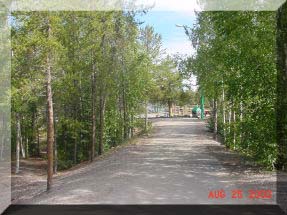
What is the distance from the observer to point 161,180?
15.0 m

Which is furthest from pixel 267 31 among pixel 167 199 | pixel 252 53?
pixel 167 199

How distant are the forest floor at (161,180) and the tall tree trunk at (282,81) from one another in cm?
133

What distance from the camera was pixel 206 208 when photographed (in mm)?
11078

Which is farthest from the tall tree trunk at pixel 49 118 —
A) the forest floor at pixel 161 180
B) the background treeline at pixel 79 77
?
the forest floor at pixel 161 180

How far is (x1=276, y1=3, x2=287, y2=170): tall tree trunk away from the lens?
15.2 meters

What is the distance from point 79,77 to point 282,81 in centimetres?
1284

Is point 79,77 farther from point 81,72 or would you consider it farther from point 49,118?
point 49,118

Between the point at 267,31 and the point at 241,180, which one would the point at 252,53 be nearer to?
the point at 267,31
